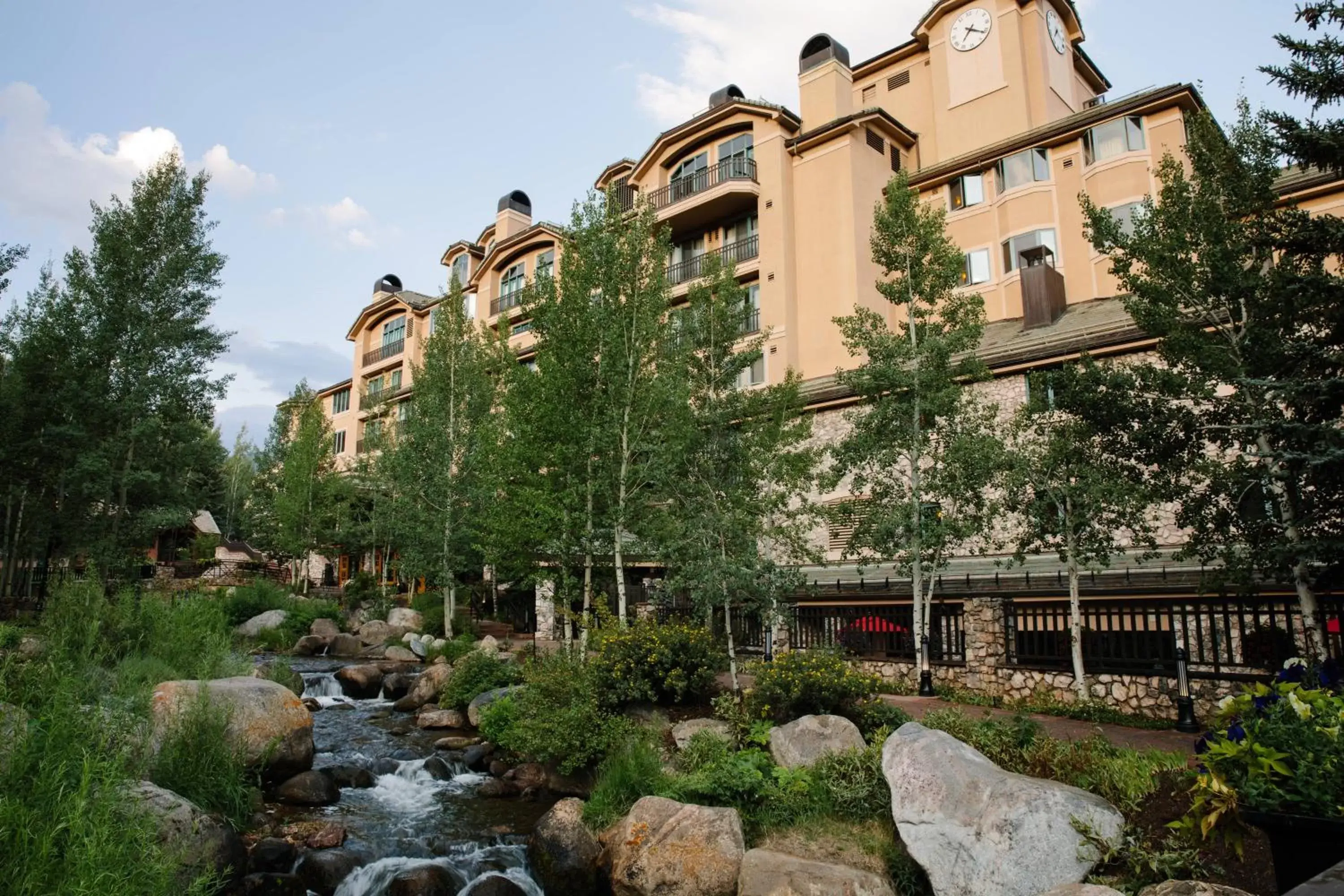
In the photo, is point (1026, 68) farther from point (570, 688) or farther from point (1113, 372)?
point (570, 688)

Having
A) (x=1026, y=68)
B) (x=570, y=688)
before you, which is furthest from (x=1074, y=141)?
(x=570, y=688)

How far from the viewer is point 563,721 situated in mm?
12469

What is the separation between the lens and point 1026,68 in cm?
3039

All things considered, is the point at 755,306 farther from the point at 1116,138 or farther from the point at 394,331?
the point at 394,331

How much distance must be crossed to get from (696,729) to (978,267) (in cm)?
2287

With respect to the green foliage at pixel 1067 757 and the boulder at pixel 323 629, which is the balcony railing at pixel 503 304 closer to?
the boulder at pixel 323 629

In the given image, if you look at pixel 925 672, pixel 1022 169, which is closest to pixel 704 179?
pixel 1022 169

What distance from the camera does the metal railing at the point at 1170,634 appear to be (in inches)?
496

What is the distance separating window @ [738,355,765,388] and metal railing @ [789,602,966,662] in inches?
523

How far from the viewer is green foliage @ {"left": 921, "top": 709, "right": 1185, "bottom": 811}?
7.71 m

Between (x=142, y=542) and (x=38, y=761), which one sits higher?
(x=142, y=542)

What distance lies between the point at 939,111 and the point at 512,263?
23.1m

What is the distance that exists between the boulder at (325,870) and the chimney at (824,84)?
3038 centimetres

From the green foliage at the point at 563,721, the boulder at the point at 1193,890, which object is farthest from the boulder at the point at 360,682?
the boulder at the point at 1193,890
